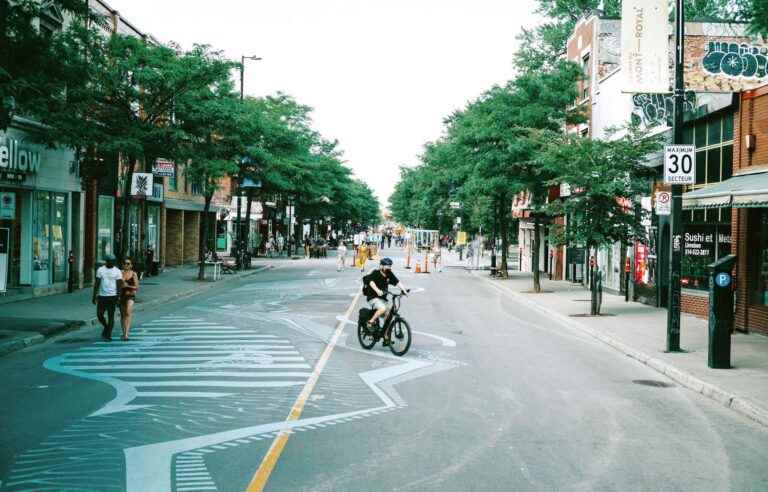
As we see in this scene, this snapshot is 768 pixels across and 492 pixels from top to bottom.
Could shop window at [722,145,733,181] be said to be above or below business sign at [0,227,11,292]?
above

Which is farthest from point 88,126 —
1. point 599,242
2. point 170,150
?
point 599,242

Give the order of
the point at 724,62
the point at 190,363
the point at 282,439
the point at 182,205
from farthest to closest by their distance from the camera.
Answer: the point at 182,205, the point at 724,62, the point at 190,363, the point at 282,439

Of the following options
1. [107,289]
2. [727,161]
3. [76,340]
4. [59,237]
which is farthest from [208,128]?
Result: [727,161]

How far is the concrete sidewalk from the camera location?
50.5 ft

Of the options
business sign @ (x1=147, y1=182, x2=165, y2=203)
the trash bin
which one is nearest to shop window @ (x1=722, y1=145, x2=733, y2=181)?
the trash bin

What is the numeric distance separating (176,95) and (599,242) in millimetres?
13232

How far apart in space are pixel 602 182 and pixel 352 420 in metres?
14.4

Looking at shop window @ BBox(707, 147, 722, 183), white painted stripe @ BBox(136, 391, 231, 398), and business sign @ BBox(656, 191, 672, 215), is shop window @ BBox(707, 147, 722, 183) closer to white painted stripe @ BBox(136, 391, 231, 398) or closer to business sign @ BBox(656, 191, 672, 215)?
business sign @ BBox(656, 191, 672, 215)

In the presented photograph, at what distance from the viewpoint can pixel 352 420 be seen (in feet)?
28.2

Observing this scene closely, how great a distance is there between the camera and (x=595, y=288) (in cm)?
2094

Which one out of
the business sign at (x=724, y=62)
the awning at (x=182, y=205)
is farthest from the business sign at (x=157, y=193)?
the business sign at (x=724, y=62)

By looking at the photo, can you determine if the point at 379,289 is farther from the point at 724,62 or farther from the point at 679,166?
the point at 724,62

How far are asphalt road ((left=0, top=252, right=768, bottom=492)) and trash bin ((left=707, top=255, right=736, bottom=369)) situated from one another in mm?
1061

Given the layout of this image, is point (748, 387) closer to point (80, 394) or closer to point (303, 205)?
point (80, 394)
